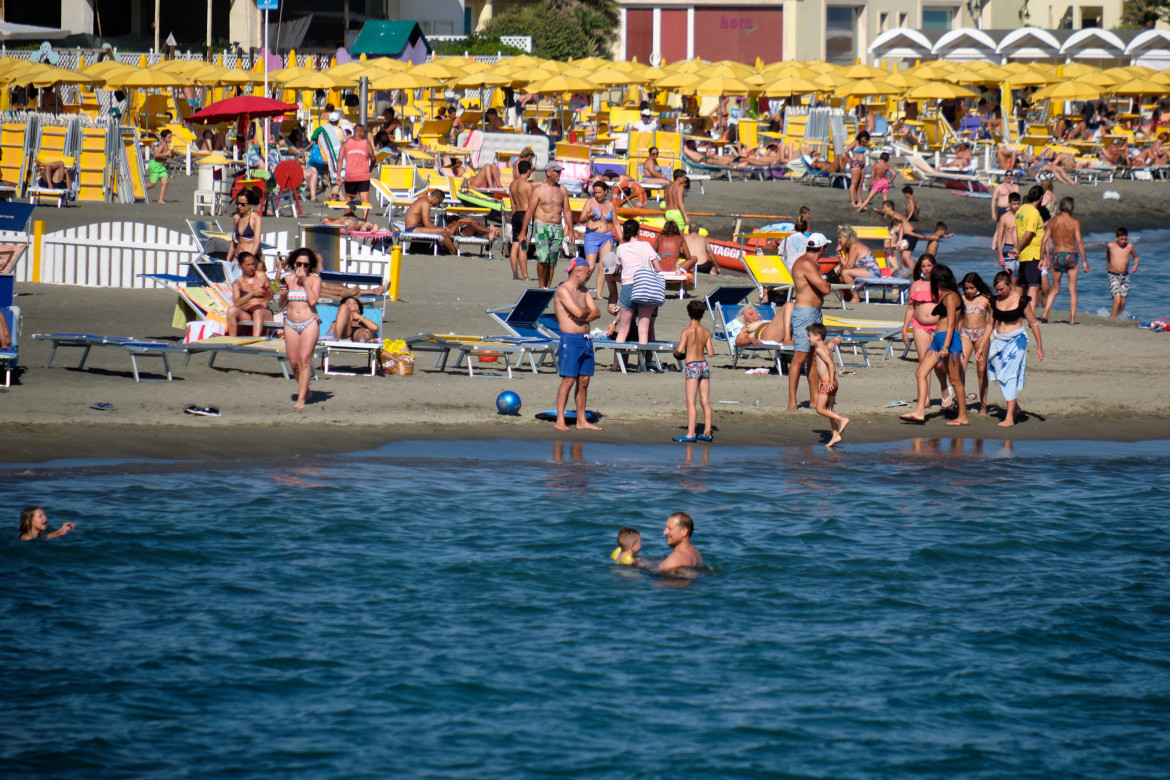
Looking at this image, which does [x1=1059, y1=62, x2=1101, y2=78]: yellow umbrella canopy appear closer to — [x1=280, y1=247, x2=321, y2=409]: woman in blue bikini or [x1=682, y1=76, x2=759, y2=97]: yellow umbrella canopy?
[x1=682, y1=76, x2=759, y2=97]: yellow umbrella canopy

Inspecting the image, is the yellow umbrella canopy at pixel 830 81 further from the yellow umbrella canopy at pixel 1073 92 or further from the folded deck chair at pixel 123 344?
the folded deck chair at pixel 123 344

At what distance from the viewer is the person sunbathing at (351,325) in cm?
1240

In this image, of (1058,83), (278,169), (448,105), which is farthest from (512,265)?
(1058,83)

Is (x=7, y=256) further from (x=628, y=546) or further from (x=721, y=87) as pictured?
(x=721, y=87)

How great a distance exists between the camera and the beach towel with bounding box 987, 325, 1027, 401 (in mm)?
11750

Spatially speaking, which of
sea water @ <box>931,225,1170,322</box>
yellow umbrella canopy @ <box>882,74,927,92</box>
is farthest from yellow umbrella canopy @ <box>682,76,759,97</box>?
sea water @ <box>931,225,1170,322</box>

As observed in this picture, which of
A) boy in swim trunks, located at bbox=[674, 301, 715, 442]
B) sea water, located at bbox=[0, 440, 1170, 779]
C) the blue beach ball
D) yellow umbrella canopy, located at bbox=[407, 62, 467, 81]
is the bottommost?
sea water, located at bbox=[0, 440, 1170, 779]

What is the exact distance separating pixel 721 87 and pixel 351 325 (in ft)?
67.6

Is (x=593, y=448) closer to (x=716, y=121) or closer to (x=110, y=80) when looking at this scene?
(x=110, y=80)

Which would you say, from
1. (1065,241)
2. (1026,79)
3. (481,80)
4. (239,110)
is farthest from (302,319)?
(1026,79)

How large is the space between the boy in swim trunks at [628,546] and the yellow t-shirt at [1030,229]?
896 cm

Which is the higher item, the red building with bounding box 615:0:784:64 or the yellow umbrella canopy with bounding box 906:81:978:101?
the red building with bounding box 615:0:784:64

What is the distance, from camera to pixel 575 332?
Result: 10.9 meters

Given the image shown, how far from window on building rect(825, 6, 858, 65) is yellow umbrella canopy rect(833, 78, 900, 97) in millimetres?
28053
